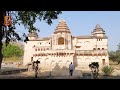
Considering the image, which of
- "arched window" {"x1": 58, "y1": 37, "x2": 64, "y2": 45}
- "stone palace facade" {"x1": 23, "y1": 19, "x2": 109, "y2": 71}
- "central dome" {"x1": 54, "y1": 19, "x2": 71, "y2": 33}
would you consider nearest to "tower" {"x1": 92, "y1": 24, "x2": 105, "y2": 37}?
"stone palace facade" {"x1": 23, "y1": 19, "x2": 109, "y2": 71}

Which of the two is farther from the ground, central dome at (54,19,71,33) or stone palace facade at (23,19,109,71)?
central dome at (54,19,71,33)

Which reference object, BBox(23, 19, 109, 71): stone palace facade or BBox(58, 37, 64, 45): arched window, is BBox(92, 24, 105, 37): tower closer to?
BBox(23, 19, 109, 71): stone palace facade

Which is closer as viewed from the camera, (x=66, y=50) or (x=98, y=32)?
(x=66, y=50)

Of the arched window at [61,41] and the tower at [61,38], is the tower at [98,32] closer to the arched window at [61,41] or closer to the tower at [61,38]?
the tower at [61,38]

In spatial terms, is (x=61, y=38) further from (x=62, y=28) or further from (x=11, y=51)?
(x=11, y=51)

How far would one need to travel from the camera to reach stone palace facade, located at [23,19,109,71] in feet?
125

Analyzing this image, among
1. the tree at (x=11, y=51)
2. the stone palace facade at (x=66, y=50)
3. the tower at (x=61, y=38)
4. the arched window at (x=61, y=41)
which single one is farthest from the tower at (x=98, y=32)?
the tree at (x=11, y=51)

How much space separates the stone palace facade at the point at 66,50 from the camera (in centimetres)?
3819

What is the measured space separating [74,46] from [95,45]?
3.69 meters

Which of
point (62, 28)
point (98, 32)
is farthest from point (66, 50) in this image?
point (98, 32)

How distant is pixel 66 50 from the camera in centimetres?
3812

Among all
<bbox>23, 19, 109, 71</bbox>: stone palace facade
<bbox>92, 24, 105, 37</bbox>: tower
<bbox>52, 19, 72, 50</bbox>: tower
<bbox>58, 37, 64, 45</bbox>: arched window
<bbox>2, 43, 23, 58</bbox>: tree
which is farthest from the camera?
<bbox>2, 43, 23, 58</bbox>: tree
